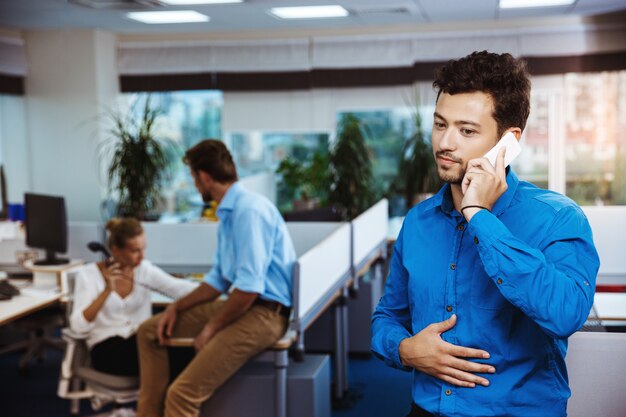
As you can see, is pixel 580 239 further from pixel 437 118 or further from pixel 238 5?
pixel 238 5

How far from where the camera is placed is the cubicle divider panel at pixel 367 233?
14.0 ft

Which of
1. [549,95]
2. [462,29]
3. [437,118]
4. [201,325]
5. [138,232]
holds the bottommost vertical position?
[201,325]

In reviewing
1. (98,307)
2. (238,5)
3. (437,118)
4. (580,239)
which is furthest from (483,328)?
(238,5)

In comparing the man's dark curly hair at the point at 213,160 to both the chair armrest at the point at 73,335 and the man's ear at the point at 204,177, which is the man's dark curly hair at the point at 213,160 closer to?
the man's ear at the point at 204,177

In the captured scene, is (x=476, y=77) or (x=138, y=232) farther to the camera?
(x=138, y=232)

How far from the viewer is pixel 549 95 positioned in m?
7.41

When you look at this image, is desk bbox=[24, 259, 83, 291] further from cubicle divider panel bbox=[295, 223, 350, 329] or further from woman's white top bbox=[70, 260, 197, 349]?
cubicle divider panel bbox=[295, 223, 350, 329]

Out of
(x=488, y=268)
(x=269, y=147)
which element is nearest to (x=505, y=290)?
(x=488, y=268)

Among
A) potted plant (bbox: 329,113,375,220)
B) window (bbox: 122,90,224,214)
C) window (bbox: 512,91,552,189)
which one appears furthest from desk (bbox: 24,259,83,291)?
window (bbox: 512,91,552,189)

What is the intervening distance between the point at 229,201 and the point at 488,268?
1940mm

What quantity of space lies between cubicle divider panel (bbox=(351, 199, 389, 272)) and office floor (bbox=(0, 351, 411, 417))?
→ 75 cm

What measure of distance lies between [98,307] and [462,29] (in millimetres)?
5261

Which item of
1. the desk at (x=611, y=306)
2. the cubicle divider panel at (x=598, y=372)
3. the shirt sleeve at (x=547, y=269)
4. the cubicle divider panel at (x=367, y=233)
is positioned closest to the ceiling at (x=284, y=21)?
the cubicle divider panel at (x=367, y=233)

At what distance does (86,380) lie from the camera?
3.29 m
